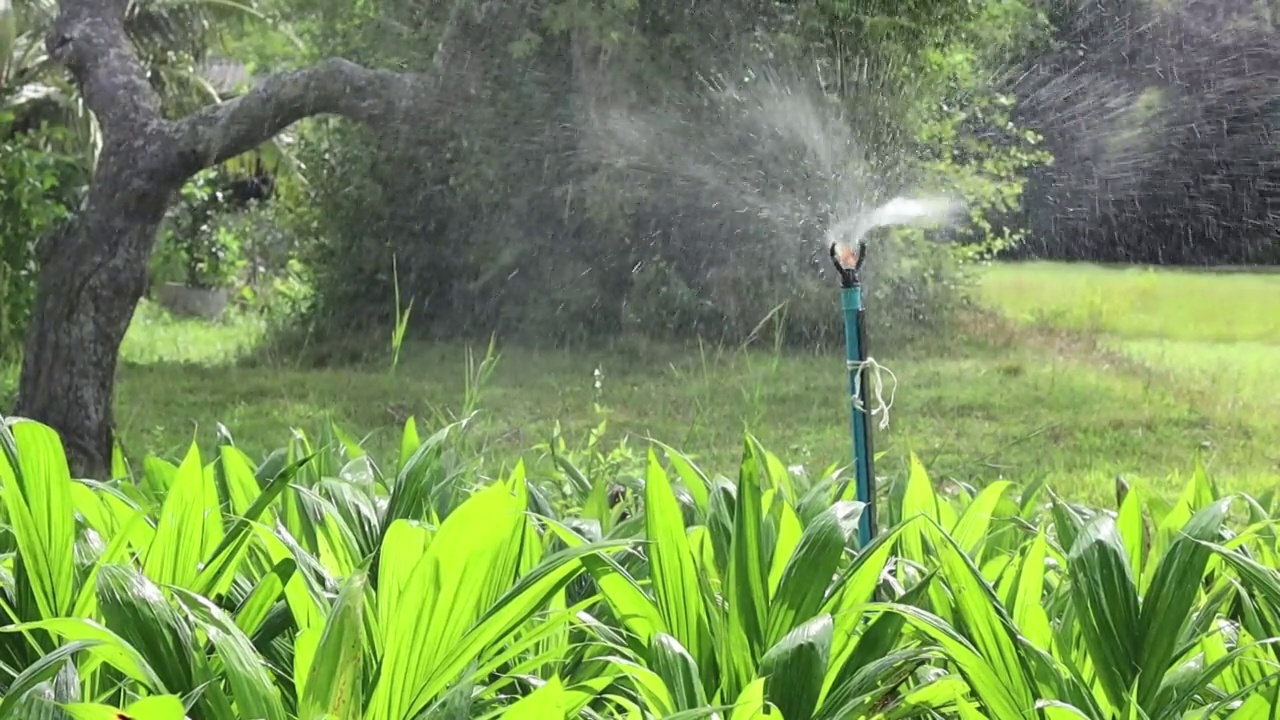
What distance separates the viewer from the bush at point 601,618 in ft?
1.50

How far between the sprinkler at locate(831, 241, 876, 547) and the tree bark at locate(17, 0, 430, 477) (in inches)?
42.6

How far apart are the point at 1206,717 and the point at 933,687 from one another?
0.36 feet

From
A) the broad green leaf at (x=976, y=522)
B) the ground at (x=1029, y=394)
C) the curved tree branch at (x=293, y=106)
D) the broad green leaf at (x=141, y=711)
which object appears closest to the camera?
the broad green leaf at (x=141, y=711)

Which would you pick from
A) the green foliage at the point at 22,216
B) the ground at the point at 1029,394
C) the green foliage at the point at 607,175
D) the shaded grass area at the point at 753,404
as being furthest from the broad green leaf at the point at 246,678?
the green foliage at the point at 22,216

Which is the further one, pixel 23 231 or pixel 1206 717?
pixel 23 231

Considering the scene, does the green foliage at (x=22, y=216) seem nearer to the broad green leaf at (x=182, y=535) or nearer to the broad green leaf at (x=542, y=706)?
the broad green leaf at (x=182, y=535)

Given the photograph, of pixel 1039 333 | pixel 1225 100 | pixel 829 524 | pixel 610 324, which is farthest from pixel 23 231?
pixel 1225 100

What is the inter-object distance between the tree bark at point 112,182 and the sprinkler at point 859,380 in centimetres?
108

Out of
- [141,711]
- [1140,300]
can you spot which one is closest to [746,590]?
[141,711]

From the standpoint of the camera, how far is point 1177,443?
141 centimetres

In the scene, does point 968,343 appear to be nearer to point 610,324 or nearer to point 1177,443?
point 1177,443

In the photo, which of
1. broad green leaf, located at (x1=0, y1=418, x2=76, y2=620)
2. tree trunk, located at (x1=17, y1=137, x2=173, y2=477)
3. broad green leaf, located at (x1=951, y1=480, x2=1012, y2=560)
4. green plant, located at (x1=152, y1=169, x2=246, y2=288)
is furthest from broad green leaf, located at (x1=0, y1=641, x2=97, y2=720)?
A: green plant, located at (x1=152, y1=169, x2=246, y2=288)

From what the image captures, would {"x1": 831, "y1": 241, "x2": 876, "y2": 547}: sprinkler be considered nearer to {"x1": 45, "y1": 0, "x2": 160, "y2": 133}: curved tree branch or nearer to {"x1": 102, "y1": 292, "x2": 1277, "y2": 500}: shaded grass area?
{"x1": 102, "y1": 292, "x2": 1277, "y2": 500}: shaded grass area

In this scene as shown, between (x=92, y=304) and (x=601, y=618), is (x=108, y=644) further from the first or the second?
(x=92, y=304)
